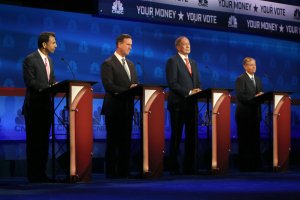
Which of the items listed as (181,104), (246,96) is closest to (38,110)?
(181,104)

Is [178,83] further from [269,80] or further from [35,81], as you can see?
[269,80]

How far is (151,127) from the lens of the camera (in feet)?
25.1

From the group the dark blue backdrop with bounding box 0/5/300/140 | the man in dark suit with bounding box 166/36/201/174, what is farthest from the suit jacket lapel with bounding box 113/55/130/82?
the dark blue backdrop with bounding box 0/5/300/140

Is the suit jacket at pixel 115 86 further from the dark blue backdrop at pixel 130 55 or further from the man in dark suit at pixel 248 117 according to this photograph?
the man in dark suit at pixel 248 117

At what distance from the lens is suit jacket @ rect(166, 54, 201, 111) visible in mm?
8250

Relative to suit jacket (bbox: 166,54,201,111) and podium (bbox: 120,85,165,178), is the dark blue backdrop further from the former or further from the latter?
podium (bbox: 120,85,165,178)

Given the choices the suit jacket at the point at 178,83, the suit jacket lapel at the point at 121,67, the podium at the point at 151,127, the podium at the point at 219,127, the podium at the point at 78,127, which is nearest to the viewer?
the podium at the point at 78,127

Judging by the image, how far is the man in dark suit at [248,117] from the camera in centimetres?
923

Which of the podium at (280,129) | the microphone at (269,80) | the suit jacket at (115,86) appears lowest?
the podium at (280,129)

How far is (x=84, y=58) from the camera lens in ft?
34.0

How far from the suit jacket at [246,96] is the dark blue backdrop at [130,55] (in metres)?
0.63

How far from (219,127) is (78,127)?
2.01 m

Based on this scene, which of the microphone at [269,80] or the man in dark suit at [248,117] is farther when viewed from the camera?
the microphone at [269,80]

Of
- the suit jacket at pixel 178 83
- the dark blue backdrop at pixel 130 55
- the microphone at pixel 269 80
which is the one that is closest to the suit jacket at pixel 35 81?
the suit jacket at pixel 178 83
